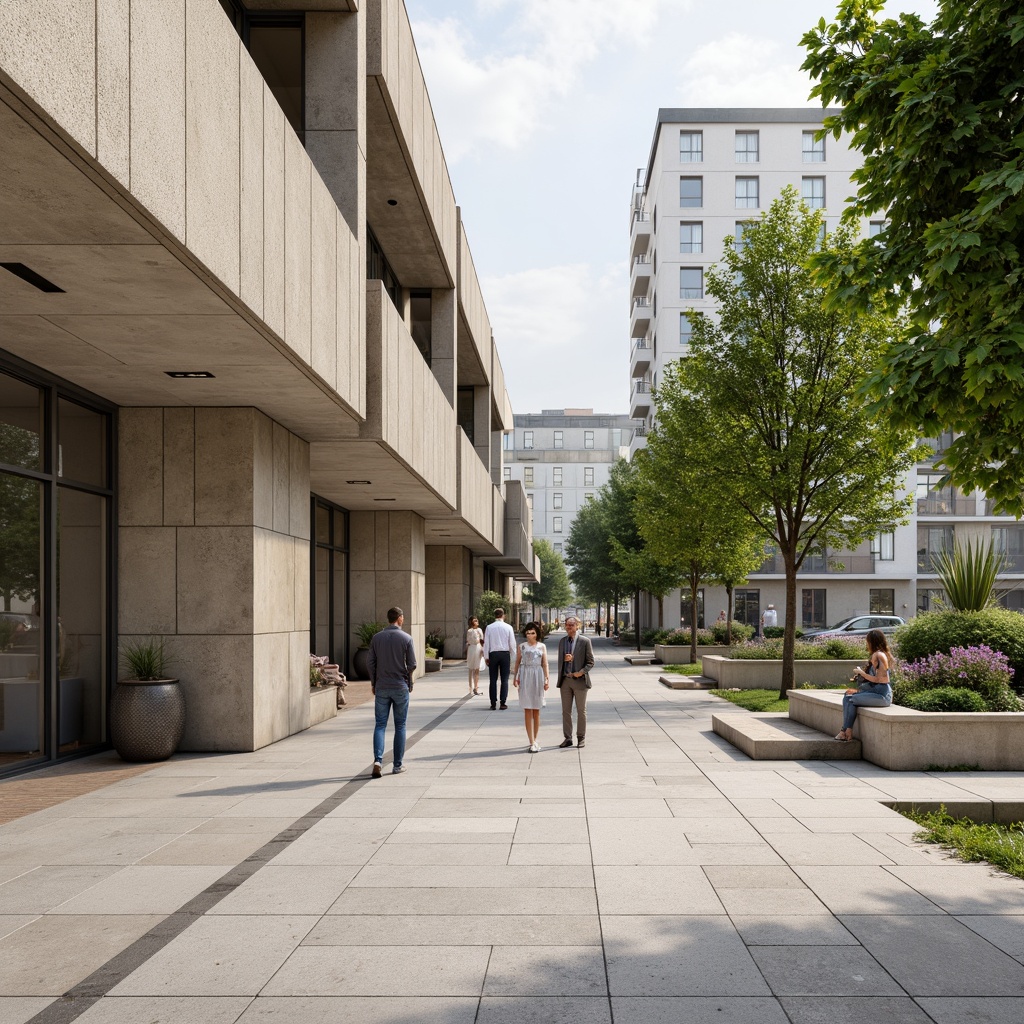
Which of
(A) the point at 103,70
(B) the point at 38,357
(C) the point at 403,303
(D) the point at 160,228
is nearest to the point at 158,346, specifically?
(B) the point at 38,357

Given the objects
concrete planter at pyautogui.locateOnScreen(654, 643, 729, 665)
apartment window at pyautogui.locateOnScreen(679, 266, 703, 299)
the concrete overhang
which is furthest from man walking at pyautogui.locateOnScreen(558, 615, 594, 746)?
apartment window at pyautogui.locateOnScreen(679, 266, 703, 299)

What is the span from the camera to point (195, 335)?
9.06 meters

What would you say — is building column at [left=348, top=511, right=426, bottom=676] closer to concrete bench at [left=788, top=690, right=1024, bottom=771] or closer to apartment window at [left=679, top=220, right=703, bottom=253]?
concrete bench at [left=788, top=690, right=1024, bottom=771]

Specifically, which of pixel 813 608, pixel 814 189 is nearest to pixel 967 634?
pixel 813 608

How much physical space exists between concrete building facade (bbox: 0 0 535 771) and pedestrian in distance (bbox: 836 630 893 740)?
23.3 ft

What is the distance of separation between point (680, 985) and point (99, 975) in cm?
A: 283

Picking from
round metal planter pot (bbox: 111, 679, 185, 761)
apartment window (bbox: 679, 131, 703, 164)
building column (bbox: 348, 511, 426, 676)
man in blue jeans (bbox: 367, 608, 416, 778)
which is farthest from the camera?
apartment window (bbox: 679, 131, 703, 164)

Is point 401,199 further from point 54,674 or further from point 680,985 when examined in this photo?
point 680,985

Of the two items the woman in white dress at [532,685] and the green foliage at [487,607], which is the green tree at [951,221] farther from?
the green foliage at [487,607]

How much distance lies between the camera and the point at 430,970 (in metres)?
4.86

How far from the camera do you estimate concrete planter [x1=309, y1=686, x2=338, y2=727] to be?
15.0m

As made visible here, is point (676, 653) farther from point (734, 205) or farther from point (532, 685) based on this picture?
point (734, 205)

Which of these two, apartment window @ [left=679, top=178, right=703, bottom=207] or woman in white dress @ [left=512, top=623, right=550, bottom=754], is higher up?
apartment window @ [left=679, top=178, right=703, bottom=207]

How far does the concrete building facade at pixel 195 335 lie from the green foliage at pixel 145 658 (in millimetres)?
160
